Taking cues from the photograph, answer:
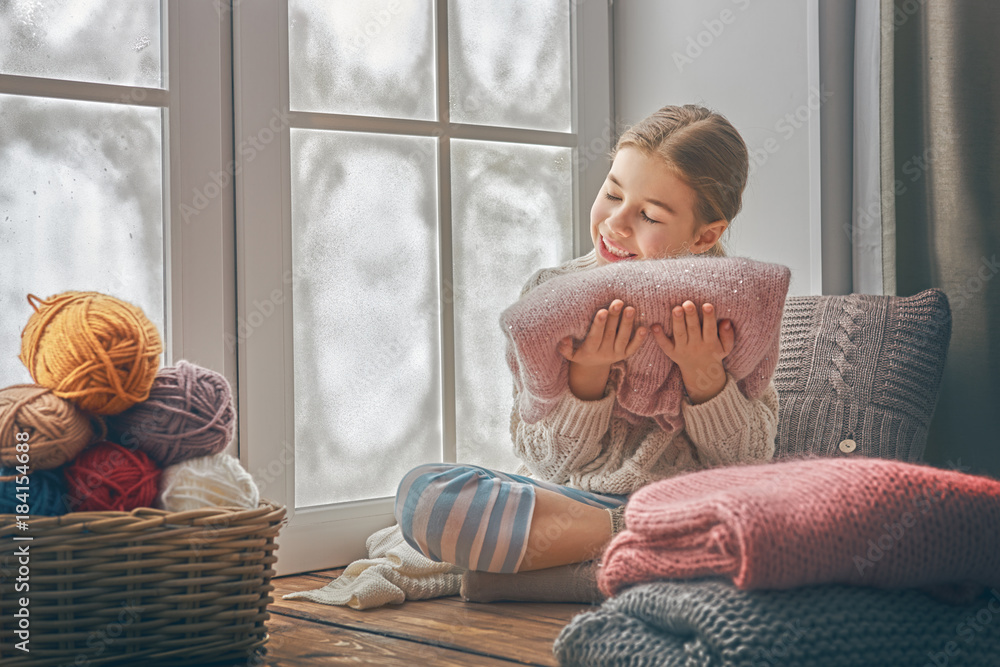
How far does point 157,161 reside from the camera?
53.9 inches

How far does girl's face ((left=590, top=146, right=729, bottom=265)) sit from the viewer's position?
1.29m

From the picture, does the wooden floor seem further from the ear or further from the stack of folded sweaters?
the ear

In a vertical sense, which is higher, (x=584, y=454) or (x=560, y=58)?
(x=560, y=58)

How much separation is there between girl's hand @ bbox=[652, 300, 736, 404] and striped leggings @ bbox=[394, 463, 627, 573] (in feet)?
0.87

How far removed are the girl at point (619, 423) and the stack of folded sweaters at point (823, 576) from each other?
0.32 meters

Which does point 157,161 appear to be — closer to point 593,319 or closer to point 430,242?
point 430,242

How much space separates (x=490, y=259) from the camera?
169cm

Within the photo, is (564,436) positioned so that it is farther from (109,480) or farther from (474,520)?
(109,480)

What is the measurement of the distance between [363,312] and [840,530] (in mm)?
1044

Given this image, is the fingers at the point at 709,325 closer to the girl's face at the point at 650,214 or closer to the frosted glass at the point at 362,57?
the girl's face at the point at 650,214

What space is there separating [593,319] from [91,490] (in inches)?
22.1

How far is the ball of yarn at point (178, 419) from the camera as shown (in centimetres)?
97

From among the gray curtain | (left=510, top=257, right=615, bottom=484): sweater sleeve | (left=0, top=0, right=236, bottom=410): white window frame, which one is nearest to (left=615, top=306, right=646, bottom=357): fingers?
(left=510, top=257, right=615, bottom=484): sweater sleeve

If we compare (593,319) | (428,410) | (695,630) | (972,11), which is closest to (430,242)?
(428,410)
